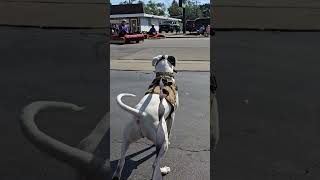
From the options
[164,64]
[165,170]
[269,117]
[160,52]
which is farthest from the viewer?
[160,52]

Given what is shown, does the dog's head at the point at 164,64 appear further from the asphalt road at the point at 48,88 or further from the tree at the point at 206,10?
the tree at the point at 206,10

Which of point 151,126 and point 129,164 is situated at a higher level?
point 151,126

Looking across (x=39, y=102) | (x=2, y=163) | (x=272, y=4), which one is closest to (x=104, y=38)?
(x=272, y=4)

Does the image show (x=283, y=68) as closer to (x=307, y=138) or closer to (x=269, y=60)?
(x=269, y=60)

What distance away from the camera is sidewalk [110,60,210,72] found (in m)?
15.1

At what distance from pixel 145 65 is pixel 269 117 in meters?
9.16

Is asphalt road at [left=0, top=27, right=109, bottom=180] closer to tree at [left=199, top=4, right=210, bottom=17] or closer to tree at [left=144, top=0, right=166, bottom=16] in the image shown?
tree at [left=199, top=4, right=210, bottom=17]

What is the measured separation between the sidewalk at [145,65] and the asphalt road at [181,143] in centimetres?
401

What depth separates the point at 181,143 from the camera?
632 cm

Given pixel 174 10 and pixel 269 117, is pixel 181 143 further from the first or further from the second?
pixel 174 10

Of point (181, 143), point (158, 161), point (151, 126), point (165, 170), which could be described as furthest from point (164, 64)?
point (158, 161)

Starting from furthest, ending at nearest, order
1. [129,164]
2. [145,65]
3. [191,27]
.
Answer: [191,27]
[145,65]
[129,164]

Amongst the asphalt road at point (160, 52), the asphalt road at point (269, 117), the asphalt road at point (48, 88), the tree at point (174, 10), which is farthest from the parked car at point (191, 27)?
the tree at point (174, 10)

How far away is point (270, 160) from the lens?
18.2ft
